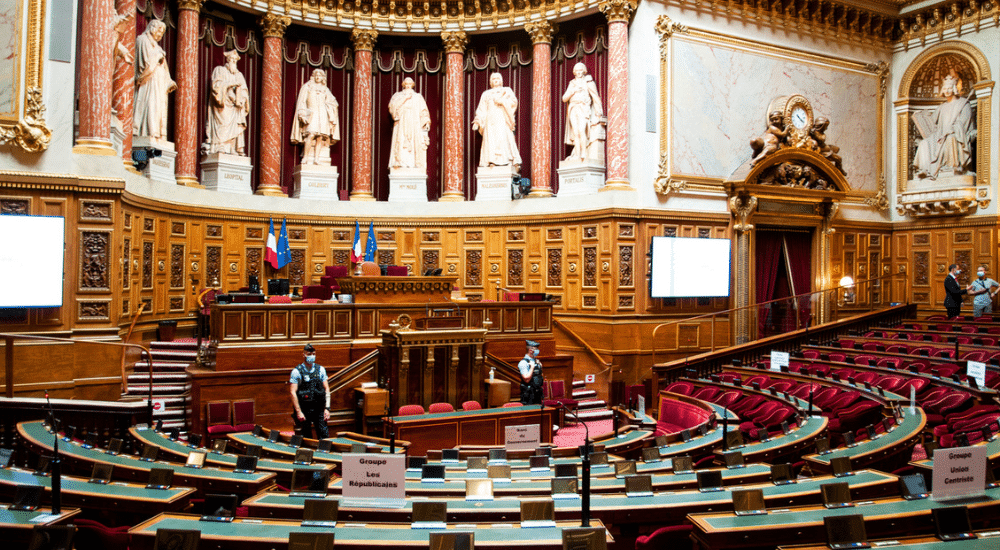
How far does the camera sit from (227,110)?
17562 mm

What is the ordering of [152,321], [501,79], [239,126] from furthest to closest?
[501,79], [239,126], [152,321]

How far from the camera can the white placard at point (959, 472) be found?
215 inches

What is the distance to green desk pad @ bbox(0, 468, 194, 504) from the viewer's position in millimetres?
5711

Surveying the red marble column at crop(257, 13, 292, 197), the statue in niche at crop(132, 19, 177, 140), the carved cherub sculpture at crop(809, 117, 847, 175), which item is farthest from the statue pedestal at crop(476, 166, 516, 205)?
the carved cherub sculpture at crop(809, 117, 847, 175)

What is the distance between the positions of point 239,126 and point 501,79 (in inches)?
259

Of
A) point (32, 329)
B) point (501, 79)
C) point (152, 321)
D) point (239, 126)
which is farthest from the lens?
point (501, 79)

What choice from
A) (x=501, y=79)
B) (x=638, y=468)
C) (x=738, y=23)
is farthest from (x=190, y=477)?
(x=738, y=23)

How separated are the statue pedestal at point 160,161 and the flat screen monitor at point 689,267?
35.0 ft

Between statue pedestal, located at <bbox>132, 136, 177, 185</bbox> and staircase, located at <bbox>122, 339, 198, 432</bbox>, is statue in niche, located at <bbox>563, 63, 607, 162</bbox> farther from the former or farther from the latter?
staircase, located at <bbox>122, 339, 198, 432</bbox>

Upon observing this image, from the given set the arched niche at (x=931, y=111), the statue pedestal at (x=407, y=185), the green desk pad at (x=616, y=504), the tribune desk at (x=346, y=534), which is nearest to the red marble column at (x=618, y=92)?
the statue pedestal at (x=407, y=185)

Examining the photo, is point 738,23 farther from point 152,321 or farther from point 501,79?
point 152,321

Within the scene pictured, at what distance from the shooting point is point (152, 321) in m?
15.0

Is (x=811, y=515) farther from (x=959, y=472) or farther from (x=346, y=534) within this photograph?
(x=346, y=534)

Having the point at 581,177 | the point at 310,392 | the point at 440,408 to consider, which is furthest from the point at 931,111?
the point at 310,392
